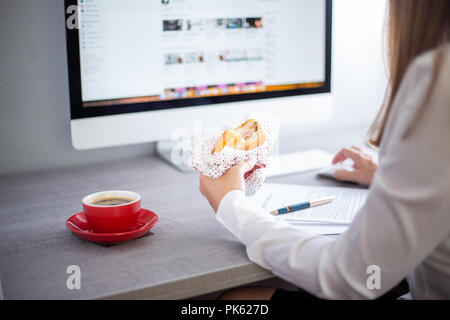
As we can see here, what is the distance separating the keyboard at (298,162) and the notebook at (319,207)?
4.3 inches

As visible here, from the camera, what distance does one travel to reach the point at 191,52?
1.03m

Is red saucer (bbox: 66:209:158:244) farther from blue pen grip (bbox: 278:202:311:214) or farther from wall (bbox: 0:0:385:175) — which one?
wall (bbox: 0:0:385:175)

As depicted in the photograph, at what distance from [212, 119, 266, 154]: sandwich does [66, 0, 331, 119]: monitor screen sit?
0.25 meters

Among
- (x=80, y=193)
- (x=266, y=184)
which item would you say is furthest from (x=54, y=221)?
(x=266, y=184)

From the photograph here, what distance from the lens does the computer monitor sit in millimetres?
947

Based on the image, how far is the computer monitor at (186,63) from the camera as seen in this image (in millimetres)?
947

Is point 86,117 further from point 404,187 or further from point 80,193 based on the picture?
point 404,187

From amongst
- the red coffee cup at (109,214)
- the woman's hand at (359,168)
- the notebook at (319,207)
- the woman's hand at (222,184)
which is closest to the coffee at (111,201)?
the red coffee cup at (109,214)

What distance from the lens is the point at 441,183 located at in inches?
20.3

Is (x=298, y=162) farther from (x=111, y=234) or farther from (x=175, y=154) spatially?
(x=111, y=234)

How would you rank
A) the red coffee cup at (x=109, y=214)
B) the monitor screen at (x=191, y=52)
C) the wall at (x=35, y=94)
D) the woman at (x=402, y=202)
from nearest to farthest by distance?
1. the woman at (x=402, y=202)
2. the red coffee cup at (x=109, y=214)
3. the monitor screen at (x=191, y=52)
4. the wall at (x=35, y=94)

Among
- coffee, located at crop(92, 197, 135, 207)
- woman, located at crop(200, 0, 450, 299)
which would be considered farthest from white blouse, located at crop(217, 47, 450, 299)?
coffee, located at crop(92, 197, 135, 207)

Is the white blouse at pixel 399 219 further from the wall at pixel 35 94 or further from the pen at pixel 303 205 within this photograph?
the wall at pixel 35 94

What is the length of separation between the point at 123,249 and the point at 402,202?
1.34ft
